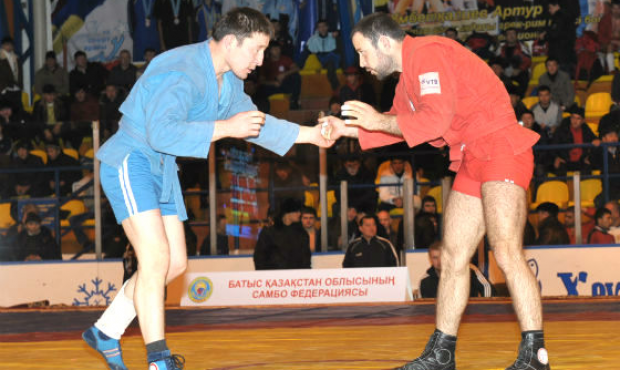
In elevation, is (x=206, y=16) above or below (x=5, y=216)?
above

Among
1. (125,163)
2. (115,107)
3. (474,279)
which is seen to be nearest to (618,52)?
(474,279)

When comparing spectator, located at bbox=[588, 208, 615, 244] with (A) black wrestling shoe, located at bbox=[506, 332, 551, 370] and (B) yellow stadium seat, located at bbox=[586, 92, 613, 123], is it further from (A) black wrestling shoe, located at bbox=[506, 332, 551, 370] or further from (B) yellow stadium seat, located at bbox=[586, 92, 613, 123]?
(A) black wrestling shoe, located at bbox=[506, 332, 551, 370]

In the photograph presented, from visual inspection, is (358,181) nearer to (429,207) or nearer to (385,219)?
(385,219)

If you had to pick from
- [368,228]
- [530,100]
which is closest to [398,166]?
[368,228]

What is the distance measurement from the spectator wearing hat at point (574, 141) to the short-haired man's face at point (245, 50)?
8.03 metres

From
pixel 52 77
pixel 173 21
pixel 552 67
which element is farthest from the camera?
pixel 173 21

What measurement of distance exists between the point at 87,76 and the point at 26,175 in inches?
182

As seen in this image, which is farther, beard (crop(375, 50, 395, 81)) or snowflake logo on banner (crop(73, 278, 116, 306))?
snowflake logo on banner (crop(73, 278, 116, 306))

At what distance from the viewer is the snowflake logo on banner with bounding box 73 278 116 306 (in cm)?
1085

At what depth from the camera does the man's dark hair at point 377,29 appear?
444 centimetres

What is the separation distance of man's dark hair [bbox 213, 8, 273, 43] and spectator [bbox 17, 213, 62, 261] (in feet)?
24.9

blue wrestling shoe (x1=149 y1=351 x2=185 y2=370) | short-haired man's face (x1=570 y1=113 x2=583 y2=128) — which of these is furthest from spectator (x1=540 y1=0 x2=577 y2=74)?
blue wrestling shoe (x1=149 y1=351 x2=185 y2=370)

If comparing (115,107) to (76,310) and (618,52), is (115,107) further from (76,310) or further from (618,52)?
(618,52)

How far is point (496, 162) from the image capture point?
14.2 ft
